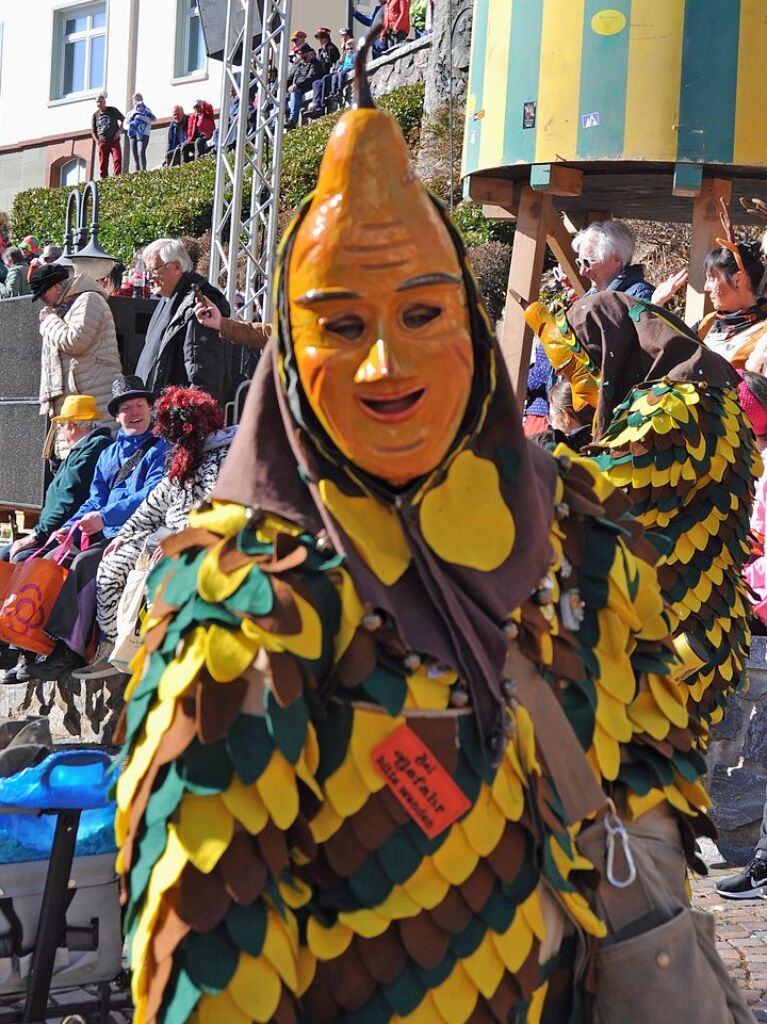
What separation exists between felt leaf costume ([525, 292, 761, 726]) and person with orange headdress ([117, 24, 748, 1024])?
224 centimetres

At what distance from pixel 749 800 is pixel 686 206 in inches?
169

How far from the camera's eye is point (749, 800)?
528 centimetres

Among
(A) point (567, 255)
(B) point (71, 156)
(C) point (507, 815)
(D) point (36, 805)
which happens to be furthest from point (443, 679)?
(B) point (71, 156)

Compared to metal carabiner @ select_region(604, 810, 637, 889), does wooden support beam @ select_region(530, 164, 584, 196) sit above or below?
above

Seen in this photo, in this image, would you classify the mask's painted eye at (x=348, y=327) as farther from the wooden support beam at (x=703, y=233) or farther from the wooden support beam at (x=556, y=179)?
the wooden support beam at (x=556, y=179)

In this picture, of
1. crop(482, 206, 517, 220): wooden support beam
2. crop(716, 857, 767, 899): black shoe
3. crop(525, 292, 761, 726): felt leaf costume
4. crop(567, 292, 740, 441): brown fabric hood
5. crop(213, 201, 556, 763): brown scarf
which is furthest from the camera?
crop(482, 206, 517, 220): wooden support beam

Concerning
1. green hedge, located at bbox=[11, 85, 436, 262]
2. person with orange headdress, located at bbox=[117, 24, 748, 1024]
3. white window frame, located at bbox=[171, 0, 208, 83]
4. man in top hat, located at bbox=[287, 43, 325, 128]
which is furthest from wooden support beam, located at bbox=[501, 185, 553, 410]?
white window frame, located at bbox=[171, 0, 208, 83]

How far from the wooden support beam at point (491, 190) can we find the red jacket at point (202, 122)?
19.6 m

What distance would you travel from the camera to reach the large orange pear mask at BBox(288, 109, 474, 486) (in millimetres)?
1878

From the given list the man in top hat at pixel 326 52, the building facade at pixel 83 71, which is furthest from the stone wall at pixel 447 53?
the building facade at pixel 83 71

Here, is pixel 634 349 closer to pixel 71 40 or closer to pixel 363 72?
pixel 363 72

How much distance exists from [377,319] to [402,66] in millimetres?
21557

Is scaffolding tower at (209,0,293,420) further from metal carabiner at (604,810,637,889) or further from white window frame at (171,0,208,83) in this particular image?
white window frame at (171,0,208,83)

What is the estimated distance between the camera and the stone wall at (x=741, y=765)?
17.1 ft
